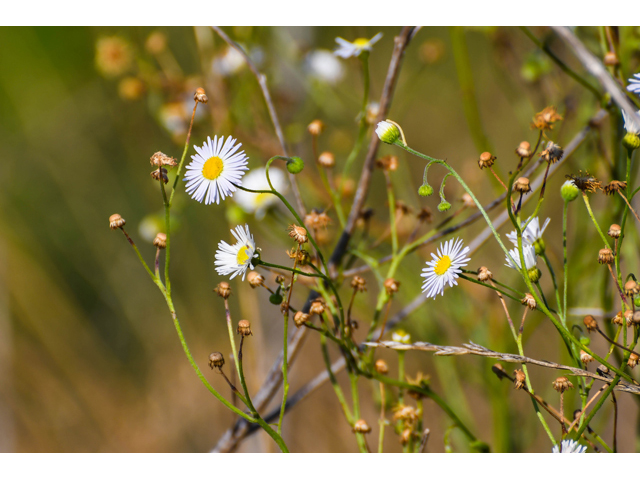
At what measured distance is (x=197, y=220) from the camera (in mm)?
982

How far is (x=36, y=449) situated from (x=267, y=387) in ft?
3.01

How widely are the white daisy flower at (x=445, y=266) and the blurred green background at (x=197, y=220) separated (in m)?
0.13

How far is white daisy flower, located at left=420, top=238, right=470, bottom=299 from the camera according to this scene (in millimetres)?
294

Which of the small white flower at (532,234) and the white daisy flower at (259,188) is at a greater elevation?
the white daisy flower at (259,188)

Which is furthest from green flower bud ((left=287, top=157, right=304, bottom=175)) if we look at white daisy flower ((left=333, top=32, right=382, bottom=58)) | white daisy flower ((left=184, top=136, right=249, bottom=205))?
white daisy flower ((left=333, top=32, right=382, bottom=58))

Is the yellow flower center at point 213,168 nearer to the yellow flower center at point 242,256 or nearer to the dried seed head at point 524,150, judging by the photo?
the yellow flower center at point 242,256

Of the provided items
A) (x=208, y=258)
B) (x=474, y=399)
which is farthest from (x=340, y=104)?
(x=474, y=399)

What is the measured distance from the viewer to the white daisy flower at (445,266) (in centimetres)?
29

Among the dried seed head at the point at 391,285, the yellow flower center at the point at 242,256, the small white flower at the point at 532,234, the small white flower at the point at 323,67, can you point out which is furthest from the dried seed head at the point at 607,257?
the small white flower at the point at 323,67

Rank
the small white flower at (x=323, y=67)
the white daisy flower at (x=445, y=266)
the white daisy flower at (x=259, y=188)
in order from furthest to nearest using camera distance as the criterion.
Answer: the small white flower at (x=323, y=67)
the white daisy flower at (x=259, y=188)
the white daisy flower at (x=445, y=266)

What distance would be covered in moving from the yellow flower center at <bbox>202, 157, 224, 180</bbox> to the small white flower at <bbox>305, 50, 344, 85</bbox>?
1.18ft

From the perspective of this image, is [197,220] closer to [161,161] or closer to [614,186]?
[161,161]

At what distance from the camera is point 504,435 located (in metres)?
0.49

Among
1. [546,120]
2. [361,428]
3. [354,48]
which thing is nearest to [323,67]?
[354,48]
